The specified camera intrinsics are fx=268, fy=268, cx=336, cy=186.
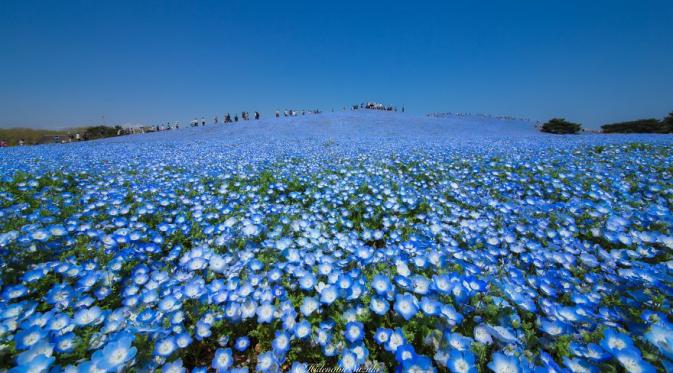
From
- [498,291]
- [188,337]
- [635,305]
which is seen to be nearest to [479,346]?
[498,291]

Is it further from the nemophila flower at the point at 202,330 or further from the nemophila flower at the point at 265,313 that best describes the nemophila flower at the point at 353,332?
the nemophila flower at the point at 202,330

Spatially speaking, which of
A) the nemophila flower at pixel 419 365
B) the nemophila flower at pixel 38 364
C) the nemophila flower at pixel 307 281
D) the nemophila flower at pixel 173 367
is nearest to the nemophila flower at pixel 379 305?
the nemophila flower at pixel 419 365

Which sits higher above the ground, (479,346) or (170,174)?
(170,174)

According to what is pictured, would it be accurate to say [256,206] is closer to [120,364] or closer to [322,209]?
[322,209]

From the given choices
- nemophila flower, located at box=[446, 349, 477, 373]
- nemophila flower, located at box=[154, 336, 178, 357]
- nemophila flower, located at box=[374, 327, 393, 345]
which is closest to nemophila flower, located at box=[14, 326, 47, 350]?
nemophila flower, located at box=[154, 336, 178, 357]

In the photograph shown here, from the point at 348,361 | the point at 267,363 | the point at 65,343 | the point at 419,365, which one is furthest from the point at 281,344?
the point at 65,343

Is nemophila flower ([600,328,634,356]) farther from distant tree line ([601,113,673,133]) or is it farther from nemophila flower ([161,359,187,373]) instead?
distant tree line ([601,113,673,133])

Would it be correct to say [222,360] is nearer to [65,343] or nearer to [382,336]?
[65,343]
